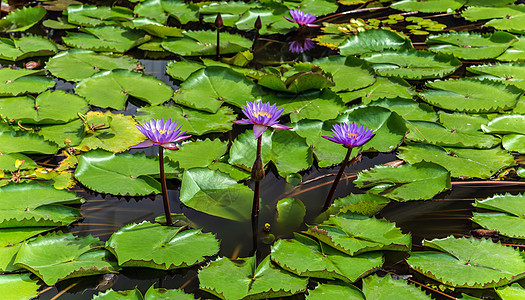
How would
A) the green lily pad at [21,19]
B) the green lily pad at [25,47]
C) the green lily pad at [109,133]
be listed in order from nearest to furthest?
the green lily pad at [109,133] < the green lily pad at [25,47] < the green lily pad at [21,19]

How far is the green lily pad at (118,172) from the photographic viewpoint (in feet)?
8.96

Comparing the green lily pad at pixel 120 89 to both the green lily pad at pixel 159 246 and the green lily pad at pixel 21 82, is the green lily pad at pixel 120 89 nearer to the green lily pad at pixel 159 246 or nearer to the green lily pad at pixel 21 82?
the green lily pad at pixel 21 82

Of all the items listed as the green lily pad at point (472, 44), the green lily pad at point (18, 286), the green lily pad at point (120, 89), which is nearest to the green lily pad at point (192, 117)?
the green lily pad at point (120, 89)

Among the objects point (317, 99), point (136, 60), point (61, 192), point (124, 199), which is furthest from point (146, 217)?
point (136, 60)

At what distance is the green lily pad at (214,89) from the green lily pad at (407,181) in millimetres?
1133

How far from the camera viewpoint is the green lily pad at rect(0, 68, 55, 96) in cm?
359

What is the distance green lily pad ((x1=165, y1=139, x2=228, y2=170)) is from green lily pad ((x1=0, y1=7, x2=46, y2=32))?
2.85m

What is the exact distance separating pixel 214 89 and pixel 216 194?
1.24 meters

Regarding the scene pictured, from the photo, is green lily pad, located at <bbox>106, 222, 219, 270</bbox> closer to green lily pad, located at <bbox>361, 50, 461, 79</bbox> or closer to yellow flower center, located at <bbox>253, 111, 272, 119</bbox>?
yellow flower center, located at <bbox>253, 111, 272, 119</bbox>

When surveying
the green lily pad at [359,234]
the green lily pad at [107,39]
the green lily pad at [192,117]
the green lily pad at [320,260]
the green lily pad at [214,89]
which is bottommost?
the green lily pad at [320,260]

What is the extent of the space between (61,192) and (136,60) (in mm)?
1828

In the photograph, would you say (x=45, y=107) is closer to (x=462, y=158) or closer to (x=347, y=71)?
(x=347, y=71)

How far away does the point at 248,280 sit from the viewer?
2.15 metres

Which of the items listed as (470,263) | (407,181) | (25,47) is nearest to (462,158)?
(407,181)
